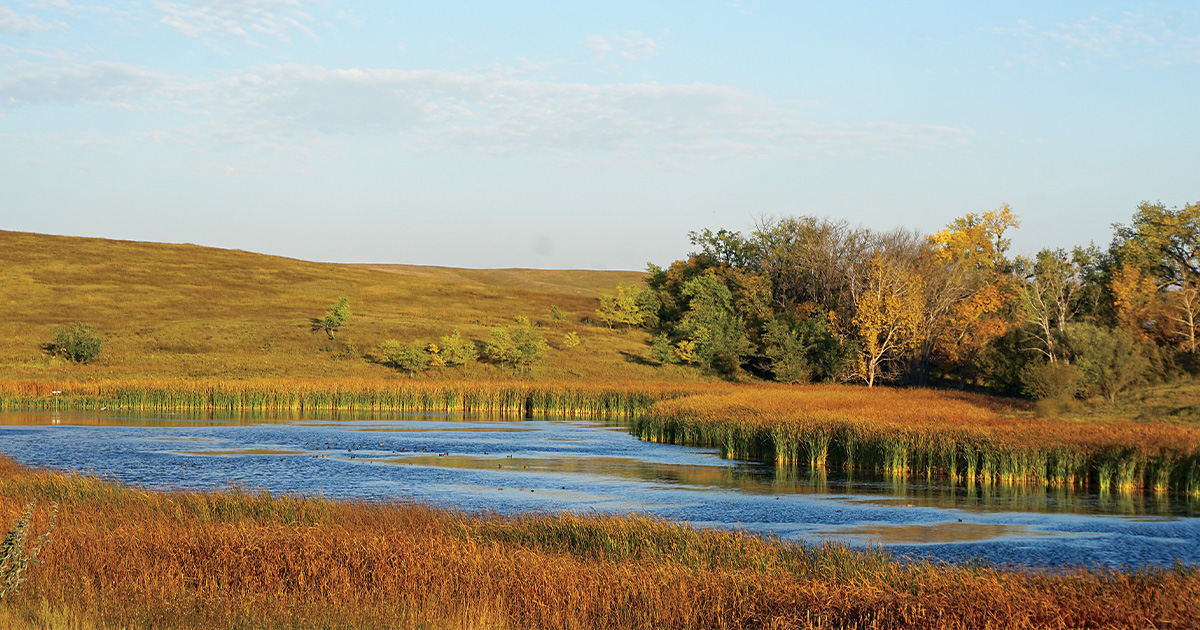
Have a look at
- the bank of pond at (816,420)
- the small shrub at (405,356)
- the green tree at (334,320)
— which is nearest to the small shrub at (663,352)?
the small shrub at (405,356)

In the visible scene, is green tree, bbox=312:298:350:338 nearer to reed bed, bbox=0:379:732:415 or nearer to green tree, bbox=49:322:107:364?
green tree, bbox=49:322:107:364

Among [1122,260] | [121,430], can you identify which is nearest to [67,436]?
[121,430]

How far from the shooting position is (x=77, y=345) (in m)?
61.2

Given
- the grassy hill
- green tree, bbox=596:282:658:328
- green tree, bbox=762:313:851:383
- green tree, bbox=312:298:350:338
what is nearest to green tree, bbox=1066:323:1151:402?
green tree, bbox=762:313:851:383

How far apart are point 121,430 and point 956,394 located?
38657mm

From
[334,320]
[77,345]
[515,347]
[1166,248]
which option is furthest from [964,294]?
[77,345]

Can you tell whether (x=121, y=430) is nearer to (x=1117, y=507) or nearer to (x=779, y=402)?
(x=779, y=402)

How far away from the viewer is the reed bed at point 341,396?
4600 centimetres

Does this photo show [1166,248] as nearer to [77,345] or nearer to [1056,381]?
[1056,381]

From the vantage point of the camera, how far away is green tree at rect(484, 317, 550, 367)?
69.8m

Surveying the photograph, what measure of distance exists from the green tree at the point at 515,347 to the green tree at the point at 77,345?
25033 millimetres

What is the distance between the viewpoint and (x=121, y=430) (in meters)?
35.9

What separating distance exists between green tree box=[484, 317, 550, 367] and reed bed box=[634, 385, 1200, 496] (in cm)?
3276

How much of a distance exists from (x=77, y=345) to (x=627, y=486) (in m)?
49.9
